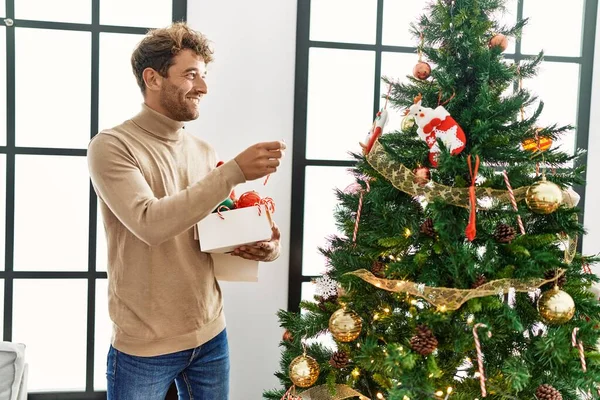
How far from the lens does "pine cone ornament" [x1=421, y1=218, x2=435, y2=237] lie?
1.14 metres

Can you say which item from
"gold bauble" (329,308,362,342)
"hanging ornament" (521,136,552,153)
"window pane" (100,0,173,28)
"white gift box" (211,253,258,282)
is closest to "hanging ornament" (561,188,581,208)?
"hanging ornament" (521,136,552,153)

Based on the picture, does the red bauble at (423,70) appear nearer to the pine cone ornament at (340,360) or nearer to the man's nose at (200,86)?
the man's nose at (200,86)

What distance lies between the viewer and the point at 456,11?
3.88ft

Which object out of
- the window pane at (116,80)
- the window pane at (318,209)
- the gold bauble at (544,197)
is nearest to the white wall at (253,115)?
the window pane at (318,209)

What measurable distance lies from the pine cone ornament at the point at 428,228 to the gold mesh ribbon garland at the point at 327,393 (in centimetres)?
41

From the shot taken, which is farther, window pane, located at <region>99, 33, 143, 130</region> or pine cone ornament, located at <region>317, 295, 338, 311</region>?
window pane, located at <region>99, 33, 143, 130</region>

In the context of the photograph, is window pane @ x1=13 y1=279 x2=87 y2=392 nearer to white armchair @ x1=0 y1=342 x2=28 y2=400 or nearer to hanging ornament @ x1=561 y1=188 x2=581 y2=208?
white armchair @ x1=0 y1=342 x2=28 y2=400

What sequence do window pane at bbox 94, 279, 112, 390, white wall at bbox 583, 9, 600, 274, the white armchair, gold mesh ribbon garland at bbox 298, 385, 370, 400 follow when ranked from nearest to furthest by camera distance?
gold mesh ribbon garland at bbox 298, 385, 370, 400 < the white armchair < window pane at bbox 94, 279, 112, 390 < white wall at bbox 583, 9, 600, 274

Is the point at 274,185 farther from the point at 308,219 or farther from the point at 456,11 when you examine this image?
the point at 456,11

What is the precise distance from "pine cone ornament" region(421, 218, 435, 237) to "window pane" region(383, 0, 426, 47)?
103cm

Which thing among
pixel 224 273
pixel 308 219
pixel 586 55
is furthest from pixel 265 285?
pixel 586 55

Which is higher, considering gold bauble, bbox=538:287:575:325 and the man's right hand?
the man's right hand

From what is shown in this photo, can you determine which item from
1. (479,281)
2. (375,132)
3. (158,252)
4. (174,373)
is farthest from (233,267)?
(479,281)

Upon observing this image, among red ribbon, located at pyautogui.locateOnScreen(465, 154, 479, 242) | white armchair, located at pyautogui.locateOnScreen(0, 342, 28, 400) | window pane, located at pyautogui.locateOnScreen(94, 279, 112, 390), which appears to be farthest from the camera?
window pane, located at pyautogui.locateOnScreen(94, 279, 112, 390)
